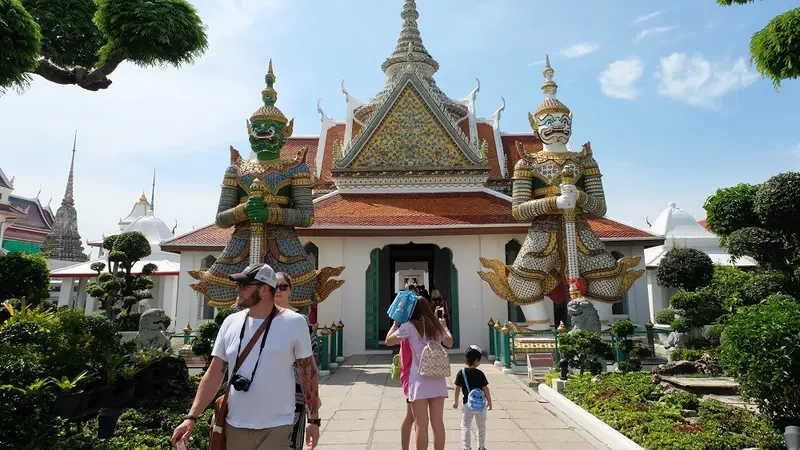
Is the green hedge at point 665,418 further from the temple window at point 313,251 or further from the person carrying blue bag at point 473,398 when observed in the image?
the temple window at point 313,251

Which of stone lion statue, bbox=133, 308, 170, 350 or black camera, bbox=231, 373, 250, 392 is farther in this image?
stone lion statue, bbox=133, 308, 170, 350

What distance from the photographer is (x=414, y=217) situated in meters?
11.5

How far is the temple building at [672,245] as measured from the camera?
59.0 feet

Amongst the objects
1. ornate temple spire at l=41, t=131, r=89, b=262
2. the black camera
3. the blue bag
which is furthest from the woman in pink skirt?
ornate temple spire at l=41, t=131, r=89, b=262

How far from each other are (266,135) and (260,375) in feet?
26.0

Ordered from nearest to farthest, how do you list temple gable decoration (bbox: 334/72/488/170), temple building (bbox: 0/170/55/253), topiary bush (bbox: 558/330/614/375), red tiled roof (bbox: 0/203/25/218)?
topiary bush (bbox: 558/330/614/375) < temple gable decoration (bbox: 334/72/488/170) < red tiled roof (bbox: 0/203/25/218) < temple building (bbox: 0/170/55/253)

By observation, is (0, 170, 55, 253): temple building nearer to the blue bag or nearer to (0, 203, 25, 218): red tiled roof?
(0, 203, 25, 218): red tiled roof

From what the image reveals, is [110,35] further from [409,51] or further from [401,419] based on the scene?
[409,51]

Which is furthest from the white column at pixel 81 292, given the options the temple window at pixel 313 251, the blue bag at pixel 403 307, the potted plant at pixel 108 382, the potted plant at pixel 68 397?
the blue bag at pixel 403 307

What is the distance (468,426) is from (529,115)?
820 centimetres

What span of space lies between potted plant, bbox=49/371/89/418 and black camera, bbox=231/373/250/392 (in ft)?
9.89

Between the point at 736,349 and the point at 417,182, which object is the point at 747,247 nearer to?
the point at 736,349

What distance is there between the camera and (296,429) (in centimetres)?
258

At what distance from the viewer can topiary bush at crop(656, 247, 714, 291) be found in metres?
10.4
